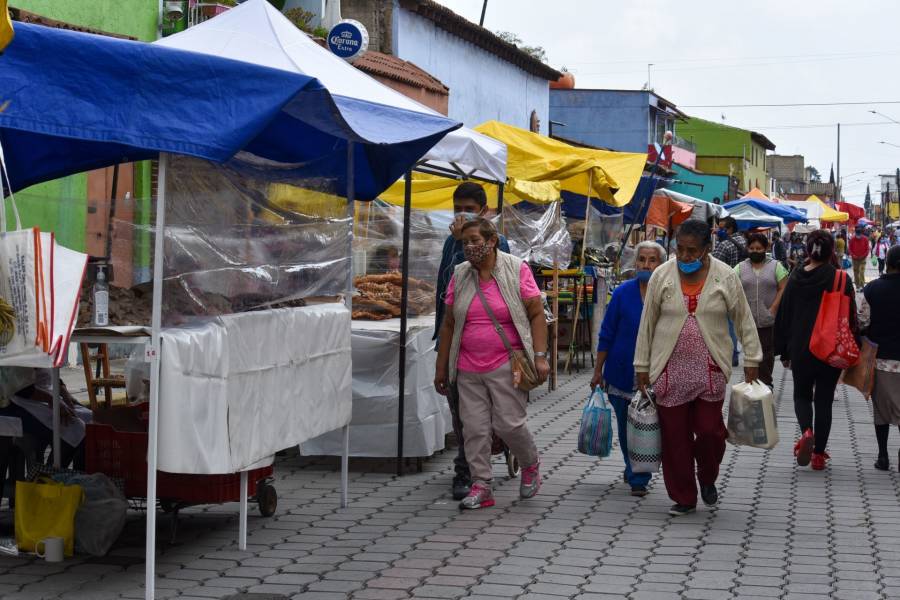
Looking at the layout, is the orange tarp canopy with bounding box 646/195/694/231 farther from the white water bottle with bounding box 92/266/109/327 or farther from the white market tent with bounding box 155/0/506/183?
the white water bottle with bounding box 92/266/109/327

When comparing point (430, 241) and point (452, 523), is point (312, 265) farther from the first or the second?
point (430, 241)

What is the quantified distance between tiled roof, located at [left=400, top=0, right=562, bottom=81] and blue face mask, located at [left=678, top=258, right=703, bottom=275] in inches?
719

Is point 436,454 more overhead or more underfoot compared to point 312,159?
more underfoot

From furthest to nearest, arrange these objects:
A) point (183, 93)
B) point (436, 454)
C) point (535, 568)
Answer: point (436, 454) → point (535, 568) → point (183, 93)

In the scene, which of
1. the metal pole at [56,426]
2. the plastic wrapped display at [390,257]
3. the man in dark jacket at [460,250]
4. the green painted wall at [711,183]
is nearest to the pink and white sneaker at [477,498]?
the man in dark jacket at [460,250]

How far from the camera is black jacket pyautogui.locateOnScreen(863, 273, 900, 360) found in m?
9.71

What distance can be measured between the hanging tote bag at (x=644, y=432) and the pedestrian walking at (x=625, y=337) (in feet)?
1.51

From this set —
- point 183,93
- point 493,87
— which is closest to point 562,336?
point 183,93

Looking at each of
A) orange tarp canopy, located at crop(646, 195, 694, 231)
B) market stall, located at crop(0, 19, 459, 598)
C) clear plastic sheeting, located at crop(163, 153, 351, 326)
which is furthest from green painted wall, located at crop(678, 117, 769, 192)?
market stall, located at crop(0, 19, 459, 598)

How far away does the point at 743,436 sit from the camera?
812cm

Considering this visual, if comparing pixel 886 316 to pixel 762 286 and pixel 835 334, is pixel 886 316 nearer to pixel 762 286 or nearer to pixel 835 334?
pixel 835 334

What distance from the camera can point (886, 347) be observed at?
32.0ft

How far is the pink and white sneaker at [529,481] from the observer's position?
8430mm

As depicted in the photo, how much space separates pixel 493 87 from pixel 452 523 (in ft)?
81.4
